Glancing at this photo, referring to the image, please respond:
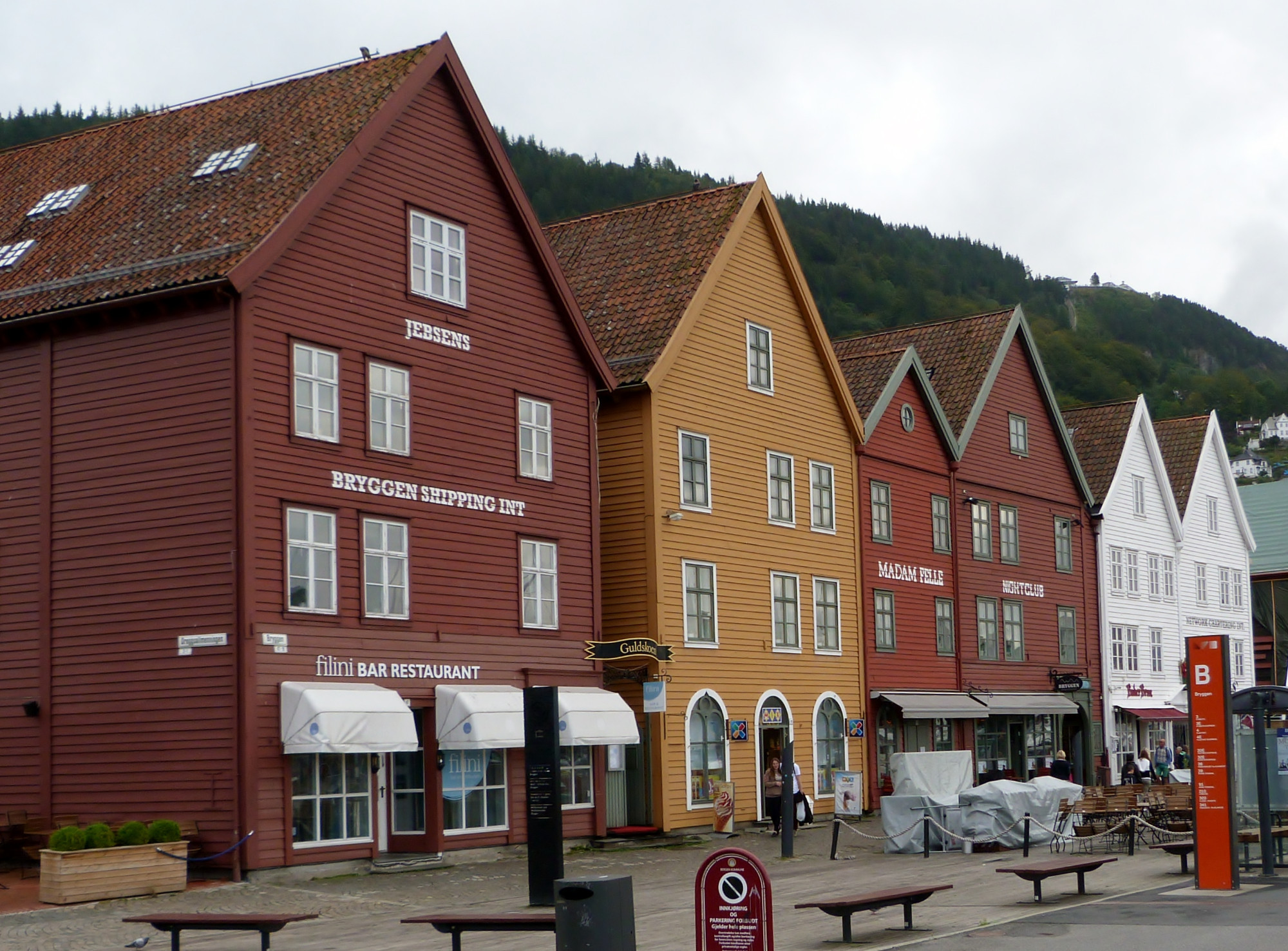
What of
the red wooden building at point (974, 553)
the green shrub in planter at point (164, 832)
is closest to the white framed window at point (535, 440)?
the green shrub in planter at point (164, 832)

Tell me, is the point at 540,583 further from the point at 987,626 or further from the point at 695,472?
the point at 987,626

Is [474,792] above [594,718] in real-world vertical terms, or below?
below

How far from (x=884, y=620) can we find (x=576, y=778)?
1305 centimetres

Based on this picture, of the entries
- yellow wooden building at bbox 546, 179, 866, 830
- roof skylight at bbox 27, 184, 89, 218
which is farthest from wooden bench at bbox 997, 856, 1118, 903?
roof skylight at bbox 27, 184, 89, 218

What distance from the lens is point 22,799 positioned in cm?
2538

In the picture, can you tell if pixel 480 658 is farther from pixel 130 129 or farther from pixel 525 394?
pixel 130 129

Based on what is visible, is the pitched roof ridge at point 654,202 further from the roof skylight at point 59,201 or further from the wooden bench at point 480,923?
the wooden bench at point 480,923

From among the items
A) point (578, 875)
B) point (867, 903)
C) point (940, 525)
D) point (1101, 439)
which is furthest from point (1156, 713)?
point (867, 903)

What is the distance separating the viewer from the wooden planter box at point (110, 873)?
21250 millimetres

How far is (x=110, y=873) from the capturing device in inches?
856

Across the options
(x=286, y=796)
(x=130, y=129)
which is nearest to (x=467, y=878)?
(x=286, y=796)

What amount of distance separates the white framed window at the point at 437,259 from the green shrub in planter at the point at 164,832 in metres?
9.49

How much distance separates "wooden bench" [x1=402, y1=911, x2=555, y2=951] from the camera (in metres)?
15.6

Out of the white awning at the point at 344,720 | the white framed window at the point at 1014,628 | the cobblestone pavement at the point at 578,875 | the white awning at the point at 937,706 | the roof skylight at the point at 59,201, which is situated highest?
the roof skylight at the point at 59,201
